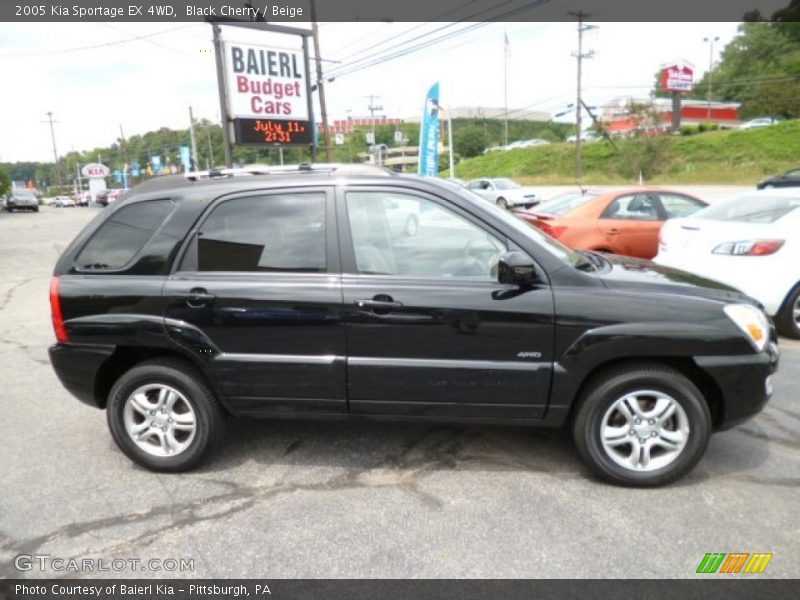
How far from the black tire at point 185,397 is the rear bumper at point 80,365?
0.16 metres

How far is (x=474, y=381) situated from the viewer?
3.11 meters

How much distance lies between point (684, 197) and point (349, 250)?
6.76 m

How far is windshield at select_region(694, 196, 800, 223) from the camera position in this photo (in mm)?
5676

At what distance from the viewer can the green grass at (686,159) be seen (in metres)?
41.0

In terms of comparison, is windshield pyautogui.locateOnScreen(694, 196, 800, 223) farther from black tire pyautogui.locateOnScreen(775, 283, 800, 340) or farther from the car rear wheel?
the car rear wheel

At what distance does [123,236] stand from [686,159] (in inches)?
2037

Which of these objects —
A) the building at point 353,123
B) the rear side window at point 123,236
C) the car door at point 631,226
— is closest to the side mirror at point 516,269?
the rear side window at point 123,236

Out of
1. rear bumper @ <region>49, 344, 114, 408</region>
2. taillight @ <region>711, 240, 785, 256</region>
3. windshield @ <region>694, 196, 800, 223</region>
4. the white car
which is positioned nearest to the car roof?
rear bumper @ <region>49, 344, 114, 408</region>

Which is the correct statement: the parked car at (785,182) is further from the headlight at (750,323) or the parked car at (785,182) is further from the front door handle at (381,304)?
the front door handle at (381,304)

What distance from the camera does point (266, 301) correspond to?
10.5 feet

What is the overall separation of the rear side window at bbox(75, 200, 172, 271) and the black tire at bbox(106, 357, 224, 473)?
26.4 inches

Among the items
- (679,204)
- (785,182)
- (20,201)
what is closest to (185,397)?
(679,204)

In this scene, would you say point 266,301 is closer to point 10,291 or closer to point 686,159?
point 10,291
